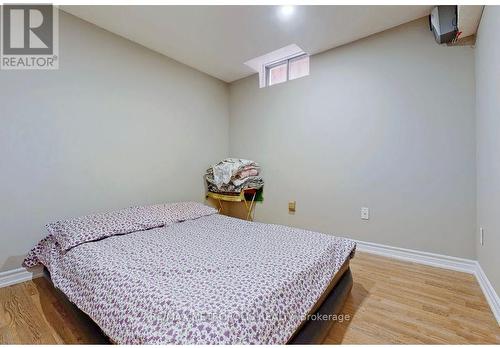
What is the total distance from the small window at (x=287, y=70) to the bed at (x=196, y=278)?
2.05m

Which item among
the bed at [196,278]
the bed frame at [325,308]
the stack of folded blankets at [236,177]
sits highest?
the stack of folded blankets at [236,177]

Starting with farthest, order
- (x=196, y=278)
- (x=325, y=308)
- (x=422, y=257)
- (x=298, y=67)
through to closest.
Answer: (x=298, y=67)
(x=422, y=257)
(x=325, y=308)
(x=196, y=278)

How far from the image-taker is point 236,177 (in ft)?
9.93

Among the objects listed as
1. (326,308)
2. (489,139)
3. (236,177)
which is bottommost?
(326,308)

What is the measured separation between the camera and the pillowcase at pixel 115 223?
1546mm

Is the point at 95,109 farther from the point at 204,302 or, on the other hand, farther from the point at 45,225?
the point at 204,302

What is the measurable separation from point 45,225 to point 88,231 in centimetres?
66

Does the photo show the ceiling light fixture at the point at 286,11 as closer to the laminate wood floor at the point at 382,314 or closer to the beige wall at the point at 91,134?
the beige wall at the point at 91,134

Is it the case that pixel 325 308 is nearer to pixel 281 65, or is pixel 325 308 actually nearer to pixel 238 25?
pixel 238 25

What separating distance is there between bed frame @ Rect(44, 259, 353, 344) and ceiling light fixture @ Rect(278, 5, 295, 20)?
2.10 metres

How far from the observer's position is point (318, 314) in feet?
3.81

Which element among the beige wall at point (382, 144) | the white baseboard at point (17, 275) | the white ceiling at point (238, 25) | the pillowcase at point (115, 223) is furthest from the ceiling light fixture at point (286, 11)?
the white baseboard at point (17, 275)

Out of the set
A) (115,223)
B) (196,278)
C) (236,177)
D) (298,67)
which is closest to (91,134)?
(115,223)

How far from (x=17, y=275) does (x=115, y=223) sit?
891mm
